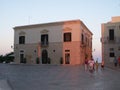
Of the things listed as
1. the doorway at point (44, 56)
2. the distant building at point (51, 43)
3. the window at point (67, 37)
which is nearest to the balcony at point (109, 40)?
the distant building at point (51, 43)

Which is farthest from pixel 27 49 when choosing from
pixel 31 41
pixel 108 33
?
pixel 108 33

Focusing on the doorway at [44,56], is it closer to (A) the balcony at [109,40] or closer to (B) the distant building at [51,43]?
(B) the distant building at [51,43]

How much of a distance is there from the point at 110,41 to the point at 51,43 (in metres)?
10.5

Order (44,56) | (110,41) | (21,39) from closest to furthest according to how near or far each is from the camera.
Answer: (110,41) → (44,56) → (21,39)

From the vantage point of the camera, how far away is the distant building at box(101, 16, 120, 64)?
43.0 meters

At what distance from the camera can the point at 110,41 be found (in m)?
43.3

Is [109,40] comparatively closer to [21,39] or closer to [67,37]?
[67,37]

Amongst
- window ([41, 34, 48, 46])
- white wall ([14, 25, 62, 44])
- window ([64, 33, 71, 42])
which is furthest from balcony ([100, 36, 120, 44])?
window ([41, 34, 48, 46])

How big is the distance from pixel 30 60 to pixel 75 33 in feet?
34.6

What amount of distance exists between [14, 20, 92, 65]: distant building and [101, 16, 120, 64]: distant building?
13.3 feet

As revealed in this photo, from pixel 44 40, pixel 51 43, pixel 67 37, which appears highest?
pixel 67 37

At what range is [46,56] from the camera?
153ft

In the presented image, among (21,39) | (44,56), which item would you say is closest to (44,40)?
(44,56)

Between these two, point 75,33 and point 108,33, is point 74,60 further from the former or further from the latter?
point 108,33
